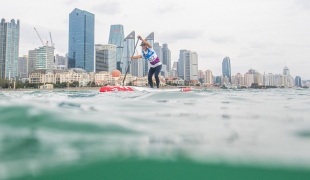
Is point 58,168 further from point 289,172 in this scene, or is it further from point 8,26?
point 8,26

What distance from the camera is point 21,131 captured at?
2928 millimetres

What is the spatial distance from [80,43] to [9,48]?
4888cm

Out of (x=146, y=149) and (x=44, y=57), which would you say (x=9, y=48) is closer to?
(x=44, y=57)

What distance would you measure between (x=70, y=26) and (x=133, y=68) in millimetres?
63494

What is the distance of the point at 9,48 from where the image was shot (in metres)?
170

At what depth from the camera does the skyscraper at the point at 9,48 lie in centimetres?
16300

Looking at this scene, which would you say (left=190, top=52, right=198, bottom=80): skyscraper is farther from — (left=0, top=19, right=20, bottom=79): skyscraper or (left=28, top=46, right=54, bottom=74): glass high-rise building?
(left=0, top=19, right=20, bottom=79): skyscraper

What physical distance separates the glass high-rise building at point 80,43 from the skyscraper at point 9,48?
1472 inches

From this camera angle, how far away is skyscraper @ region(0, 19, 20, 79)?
535 ft

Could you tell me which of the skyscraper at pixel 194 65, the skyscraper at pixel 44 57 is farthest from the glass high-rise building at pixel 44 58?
the skyscraper at pixel 194 65

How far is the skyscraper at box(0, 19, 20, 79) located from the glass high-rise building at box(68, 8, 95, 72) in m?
37.4

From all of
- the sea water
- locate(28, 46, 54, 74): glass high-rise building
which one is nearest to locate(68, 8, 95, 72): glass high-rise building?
locate(28, 46, 54, 74): glass high-rise building

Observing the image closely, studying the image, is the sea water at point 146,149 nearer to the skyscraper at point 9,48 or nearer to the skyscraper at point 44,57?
the skyscraper at point 9,48

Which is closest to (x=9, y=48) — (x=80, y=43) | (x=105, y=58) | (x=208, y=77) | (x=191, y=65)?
(x=80, y=43)
